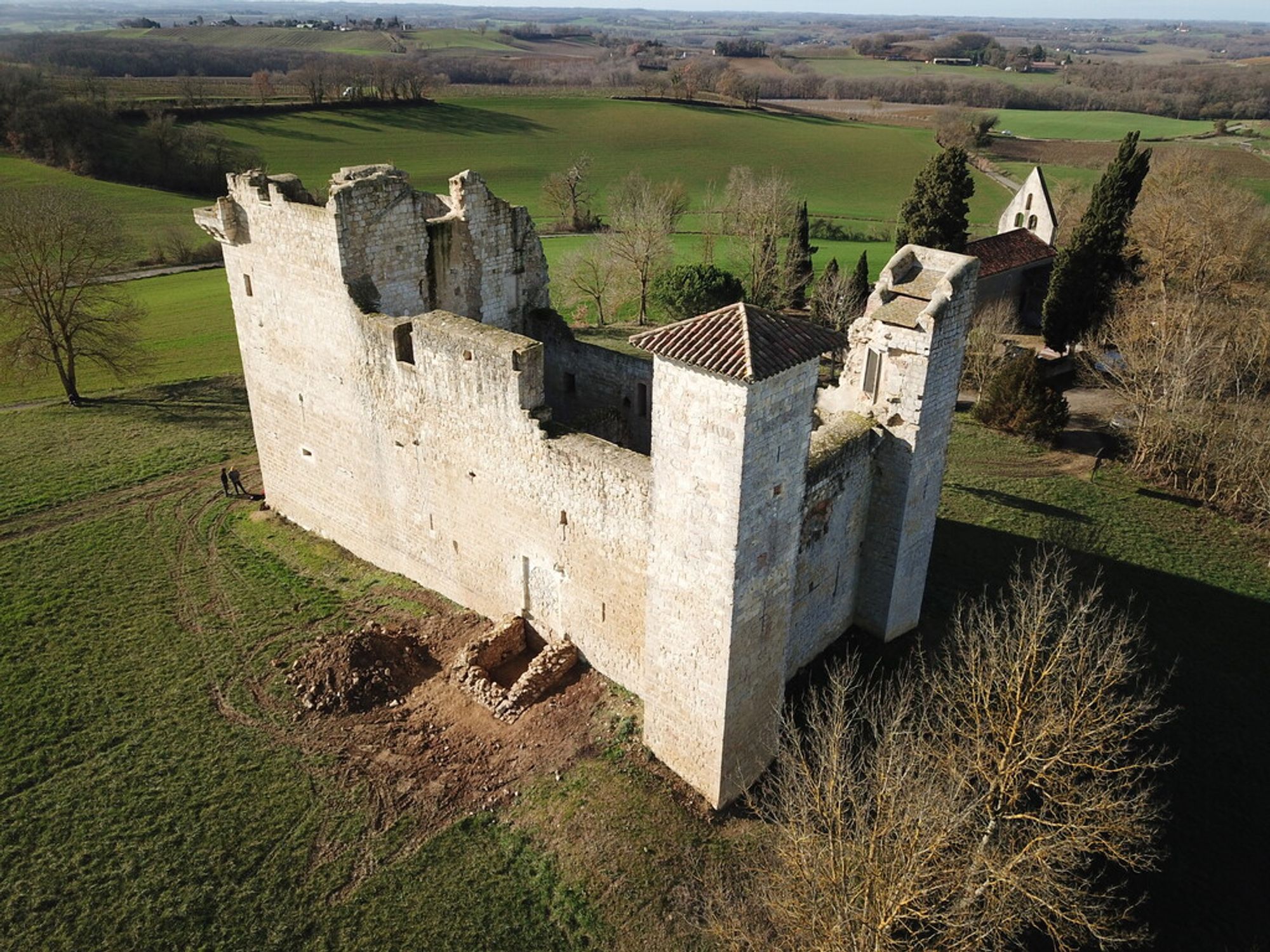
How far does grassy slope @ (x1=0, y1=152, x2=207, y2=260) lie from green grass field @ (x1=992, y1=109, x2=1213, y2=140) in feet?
247

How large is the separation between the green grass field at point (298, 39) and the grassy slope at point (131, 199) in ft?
275

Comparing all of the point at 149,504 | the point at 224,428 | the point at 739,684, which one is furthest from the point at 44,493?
the point at 739,684

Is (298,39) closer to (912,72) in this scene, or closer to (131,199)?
(131,199)

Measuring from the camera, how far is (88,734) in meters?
15.5

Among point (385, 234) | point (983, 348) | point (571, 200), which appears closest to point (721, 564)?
point (385, 234)

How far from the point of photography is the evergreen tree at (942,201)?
36375 mm

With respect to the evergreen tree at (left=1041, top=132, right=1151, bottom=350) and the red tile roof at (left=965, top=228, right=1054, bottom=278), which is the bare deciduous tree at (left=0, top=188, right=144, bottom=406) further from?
the evergreen tree at (left=1041, top=132, right=1151, bottom=350)

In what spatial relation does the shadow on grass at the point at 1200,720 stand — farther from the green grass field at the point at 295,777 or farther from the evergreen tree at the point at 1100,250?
the evergreen tree at the point at 1100,250

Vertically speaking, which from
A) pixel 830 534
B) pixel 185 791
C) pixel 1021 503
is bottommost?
pixel 1021 503

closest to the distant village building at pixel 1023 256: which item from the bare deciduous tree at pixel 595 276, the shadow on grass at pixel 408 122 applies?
the bare deciduous tree at pixel 595 276

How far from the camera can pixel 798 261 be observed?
43.5 meters

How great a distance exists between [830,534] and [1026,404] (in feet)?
54.5

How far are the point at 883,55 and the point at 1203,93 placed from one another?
97.7 metres

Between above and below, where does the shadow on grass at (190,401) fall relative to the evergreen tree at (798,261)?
below
